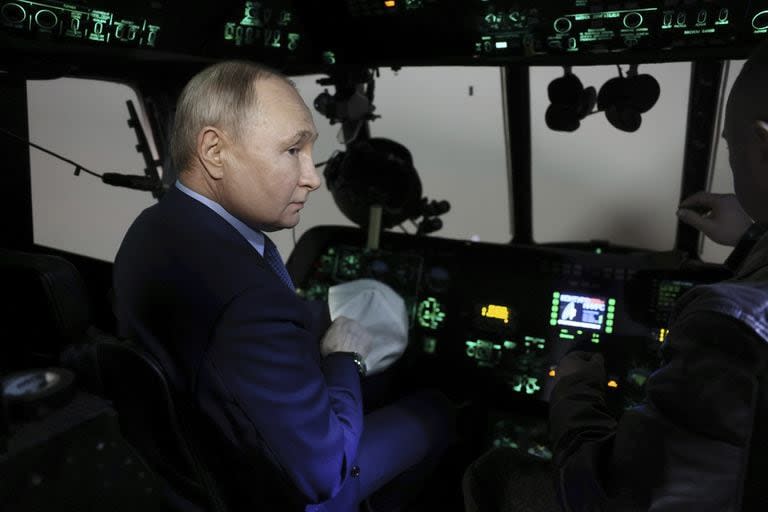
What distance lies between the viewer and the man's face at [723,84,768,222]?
34.0 inches

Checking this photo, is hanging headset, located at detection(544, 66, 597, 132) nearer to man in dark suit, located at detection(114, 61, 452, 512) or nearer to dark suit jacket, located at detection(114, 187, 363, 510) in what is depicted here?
man in dark suit, located at detection(114, 61, 452, 512)

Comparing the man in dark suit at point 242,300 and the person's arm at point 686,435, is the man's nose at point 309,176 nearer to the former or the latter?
the man in dark suit at point 242,300

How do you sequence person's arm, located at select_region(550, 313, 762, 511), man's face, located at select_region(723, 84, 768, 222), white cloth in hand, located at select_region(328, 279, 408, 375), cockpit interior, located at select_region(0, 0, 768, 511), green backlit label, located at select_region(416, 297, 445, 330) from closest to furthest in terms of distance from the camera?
person's arm, located at select_region(550, 313, 762, 511)
man's face, located at select_region(723, 84, 768, 222)
cockpit interior, located at select_region(0, 0, 768, 511)
white cloth in hand, located at select_region(328, 279, 408, 375)
green backlit label, located at select_region(416, 297, 445, 330)

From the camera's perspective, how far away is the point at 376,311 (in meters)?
1.67

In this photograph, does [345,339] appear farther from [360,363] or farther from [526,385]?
[526,385]

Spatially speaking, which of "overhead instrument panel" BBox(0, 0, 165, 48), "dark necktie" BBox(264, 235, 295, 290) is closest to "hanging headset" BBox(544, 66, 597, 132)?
"dark necktie" BBox(264, 235, 295, 290)

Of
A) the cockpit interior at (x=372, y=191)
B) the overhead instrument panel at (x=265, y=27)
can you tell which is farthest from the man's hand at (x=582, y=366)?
the overhead instrument panel at (x=265, y=27)

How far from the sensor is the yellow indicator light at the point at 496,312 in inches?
74.1

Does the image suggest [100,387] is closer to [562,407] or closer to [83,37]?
[562,407]

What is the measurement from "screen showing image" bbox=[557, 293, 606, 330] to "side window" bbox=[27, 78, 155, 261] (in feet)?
5.04

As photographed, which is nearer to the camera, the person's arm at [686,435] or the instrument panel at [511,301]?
the person's arm at [686,435]

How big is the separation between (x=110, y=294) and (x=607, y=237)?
9.12 ft

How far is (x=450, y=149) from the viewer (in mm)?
3602

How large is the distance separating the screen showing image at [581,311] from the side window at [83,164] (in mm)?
1537
